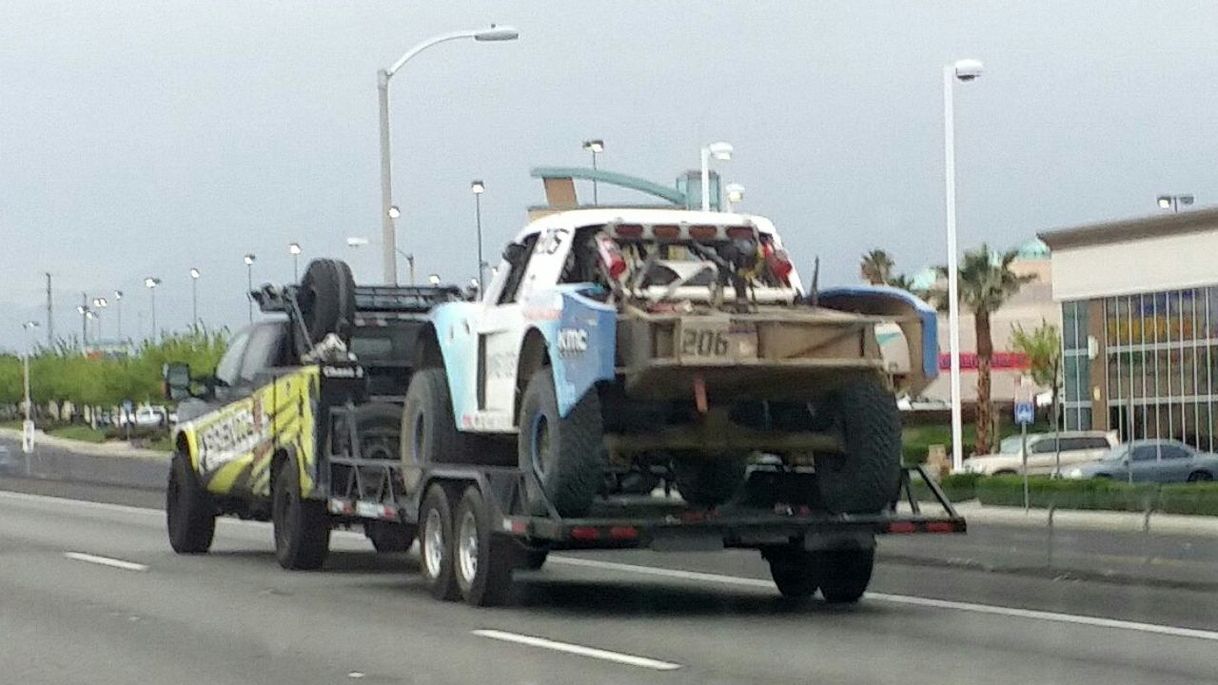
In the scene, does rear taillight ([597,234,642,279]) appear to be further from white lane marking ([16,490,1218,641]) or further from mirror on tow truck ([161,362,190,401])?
mirror on tow truck ([161,362,190,401])

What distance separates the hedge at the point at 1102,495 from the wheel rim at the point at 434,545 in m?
16.3

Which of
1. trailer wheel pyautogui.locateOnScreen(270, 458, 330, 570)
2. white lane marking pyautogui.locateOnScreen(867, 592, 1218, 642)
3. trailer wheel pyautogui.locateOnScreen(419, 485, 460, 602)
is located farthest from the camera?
trailer wheel pyautogui.locateOnScreen(270, 458, 330, 570)

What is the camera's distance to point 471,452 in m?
17.5

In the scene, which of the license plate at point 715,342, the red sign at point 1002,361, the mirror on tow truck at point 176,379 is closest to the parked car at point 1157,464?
the mirror on tow truck at point 176,379

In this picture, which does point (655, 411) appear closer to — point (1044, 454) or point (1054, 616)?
point (1054, 616)

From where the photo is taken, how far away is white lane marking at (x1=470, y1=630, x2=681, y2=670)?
1293 centimetres

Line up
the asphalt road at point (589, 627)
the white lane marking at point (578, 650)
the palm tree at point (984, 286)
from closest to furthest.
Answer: the asphalt road at point (589, 627)
the white lane marking at point (578, 650)
the palm tree at point (984, 286)

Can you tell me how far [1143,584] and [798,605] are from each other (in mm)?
3264

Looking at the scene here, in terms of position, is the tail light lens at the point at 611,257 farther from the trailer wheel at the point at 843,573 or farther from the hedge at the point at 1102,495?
the hedge at the point at 1102,495

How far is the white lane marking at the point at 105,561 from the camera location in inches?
848

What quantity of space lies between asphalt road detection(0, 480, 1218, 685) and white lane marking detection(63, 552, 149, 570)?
120mm

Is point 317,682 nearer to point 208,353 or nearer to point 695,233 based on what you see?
point 695,233

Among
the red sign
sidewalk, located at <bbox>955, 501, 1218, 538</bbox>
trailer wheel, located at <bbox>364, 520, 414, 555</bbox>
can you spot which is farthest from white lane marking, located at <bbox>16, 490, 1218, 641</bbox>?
the red sign

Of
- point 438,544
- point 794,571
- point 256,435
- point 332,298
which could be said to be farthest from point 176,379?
point 794,571
